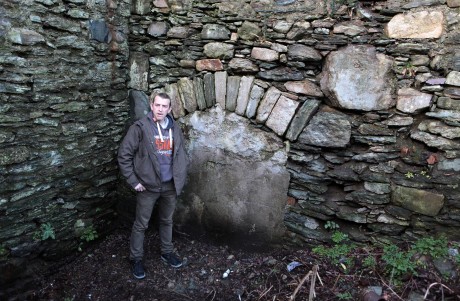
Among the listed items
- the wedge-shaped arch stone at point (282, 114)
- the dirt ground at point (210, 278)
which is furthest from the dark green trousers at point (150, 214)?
the wedge-shaped arch stone at point (282, 114)

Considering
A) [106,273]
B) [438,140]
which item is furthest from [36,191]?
[438,140]

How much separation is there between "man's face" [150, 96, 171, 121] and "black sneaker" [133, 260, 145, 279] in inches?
54.5

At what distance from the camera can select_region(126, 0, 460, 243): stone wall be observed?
2758mm

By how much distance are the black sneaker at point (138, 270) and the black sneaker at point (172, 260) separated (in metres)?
0.25

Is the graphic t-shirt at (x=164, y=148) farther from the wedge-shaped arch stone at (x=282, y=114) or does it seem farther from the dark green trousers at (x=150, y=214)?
the wedge-shaped arch stone at (x=282, y=114)

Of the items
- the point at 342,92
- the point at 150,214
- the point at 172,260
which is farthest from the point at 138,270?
the point at 342,92

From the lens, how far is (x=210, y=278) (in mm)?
3379

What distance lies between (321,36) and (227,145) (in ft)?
4.23

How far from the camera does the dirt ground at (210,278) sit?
281cm

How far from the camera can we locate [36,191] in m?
3.14

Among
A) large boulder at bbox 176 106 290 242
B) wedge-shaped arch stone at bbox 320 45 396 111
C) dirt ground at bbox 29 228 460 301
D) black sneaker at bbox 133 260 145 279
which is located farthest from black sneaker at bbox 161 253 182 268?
wedge-shaped arch stone at bbox 320 45 396 111

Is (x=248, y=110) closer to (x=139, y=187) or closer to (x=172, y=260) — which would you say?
(x=139, y=187)

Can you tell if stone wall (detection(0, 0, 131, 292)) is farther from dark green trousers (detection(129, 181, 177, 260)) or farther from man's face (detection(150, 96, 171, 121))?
man's face (detection(150, 96, 171, 121))

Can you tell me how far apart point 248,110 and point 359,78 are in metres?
0.99
